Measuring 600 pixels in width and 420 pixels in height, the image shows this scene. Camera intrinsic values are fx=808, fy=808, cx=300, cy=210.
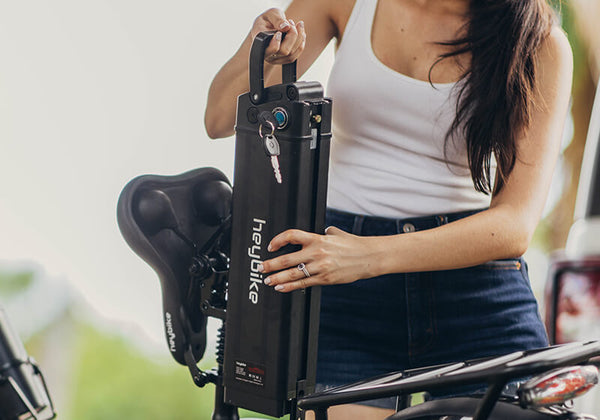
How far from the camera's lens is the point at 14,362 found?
1.29m

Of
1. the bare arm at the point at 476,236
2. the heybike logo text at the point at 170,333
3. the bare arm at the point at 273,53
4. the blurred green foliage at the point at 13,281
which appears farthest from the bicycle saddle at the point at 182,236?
the blurred green foliage at the point at 13,281

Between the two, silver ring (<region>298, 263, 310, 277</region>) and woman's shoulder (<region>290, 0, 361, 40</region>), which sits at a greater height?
woman's shoulder (<region>290, 0, 361, 40</region>)

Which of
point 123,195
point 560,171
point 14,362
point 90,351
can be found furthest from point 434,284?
point 560,171

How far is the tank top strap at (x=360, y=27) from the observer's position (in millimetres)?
1462

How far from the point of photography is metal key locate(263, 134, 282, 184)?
1.15 meters

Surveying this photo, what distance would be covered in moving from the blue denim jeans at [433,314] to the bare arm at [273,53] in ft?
0.94

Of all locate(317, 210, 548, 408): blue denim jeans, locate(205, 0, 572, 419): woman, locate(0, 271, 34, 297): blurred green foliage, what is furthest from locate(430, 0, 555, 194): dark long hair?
locate(0, 271, 34, 297): blurred green foliage

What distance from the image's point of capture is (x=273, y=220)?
116 centimetres

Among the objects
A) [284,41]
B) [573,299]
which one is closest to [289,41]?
[284,41]

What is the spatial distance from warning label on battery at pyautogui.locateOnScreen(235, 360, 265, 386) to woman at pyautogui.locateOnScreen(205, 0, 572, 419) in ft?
0.81

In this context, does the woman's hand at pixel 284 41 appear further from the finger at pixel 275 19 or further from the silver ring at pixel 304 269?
the silver ring at pixel 304 269

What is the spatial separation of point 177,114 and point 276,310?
214 centimetres

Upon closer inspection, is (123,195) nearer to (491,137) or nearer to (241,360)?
(241,360)

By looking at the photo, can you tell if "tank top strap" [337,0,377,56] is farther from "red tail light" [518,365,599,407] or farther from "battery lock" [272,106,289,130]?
"red tail light" [518,365,599,407]
